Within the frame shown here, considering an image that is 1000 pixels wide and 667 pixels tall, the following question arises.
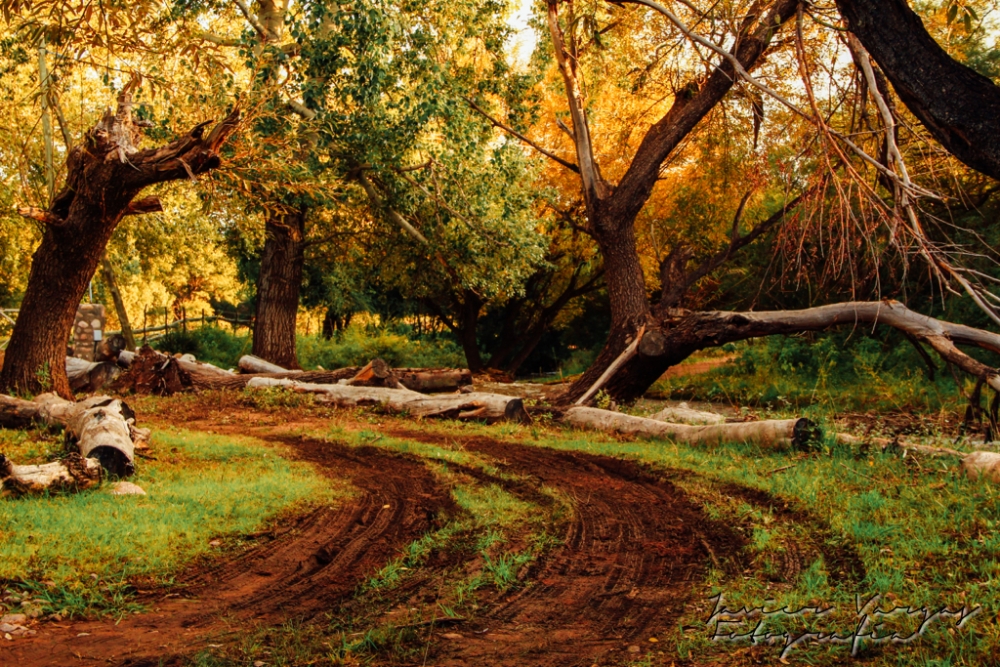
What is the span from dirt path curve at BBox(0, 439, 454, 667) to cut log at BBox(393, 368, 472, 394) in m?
8.02

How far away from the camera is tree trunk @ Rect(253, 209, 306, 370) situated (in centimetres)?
1959

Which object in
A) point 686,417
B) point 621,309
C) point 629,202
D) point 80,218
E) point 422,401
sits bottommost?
point 686,417

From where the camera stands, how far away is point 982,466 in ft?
23.1

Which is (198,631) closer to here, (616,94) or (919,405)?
(919,405)

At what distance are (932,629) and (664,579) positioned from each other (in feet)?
5.14

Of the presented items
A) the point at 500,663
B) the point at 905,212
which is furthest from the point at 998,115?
the point at 500,663

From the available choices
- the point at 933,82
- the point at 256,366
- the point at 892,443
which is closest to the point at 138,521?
the point at 933,82

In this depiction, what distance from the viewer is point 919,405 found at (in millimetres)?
15656

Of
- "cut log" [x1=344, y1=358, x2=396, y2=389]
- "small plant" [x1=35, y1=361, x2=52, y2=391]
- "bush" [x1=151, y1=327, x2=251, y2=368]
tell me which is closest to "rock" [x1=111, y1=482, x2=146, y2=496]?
"small plant" [x1=35, y1=361, x2=52, y2=391]

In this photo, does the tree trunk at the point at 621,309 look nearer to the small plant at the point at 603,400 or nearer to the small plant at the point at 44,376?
the small plant at the point at 603,400

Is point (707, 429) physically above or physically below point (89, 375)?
below

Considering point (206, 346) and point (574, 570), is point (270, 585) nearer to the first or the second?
point (574, 570)

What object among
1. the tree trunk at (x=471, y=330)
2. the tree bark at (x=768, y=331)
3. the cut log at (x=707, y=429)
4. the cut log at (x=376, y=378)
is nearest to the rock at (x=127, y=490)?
the cut log at (x=707, y=429)

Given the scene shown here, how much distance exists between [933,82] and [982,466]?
4.24 m
